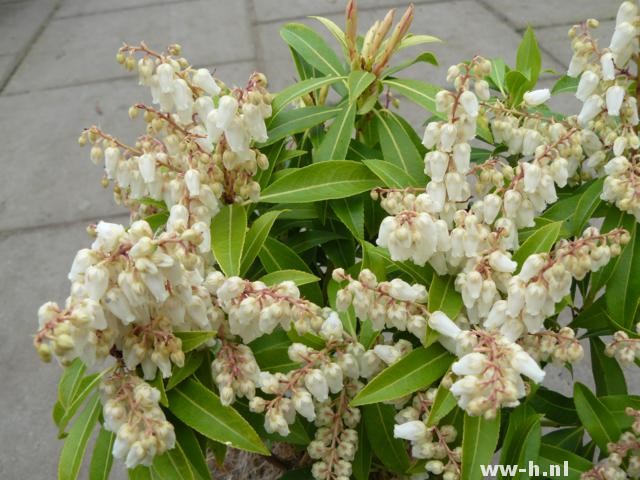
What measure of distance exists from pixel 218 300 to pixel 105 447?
11.3 inches

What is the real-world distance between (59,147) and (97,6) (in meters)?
1.93

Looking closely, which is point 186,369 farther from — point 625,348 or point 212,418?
point 625,348

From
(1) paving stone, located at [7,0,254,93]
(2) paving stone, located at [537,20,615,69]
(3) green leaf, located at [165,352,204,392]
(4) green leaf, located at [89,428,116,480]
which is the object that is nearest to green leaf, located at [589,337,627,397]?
(3) green leaf, located at [165,352,204,392]

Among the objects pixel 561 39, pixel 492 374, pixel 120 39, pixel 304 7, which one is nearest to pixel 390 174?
pixel 492 374

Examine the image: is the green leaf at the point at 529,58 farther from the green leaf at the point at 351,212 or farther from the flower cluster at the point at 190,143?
the flower cluster at the point at 190,143

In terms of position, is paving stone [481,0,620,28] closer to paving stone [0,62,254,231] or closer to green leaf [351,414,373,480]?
paving stone [0,62,254,231]

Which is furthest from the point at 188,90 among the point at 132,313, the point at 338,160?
the point at 132,313

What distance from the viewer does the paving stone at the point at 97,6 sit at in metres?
4.78

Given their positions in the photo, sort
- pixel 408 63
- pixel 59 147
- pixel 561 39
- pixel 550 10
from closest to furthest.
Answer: pixel 408 63 → pixel 59 147 → pixel 561 39 → pixel 550 10

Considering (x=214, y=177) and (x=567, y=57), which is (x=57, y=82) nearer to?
(x=567, y=57)

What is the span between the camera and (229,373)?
33.2 inches

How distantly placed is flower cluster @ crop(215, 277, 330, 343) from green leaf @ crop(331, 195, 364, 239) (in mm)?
279

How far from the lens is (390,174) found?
1044 millimetres

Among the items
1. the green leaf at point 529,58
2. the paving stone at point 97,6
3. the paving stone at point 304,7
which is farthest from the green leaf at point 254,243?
the paving stone at point 97,6
